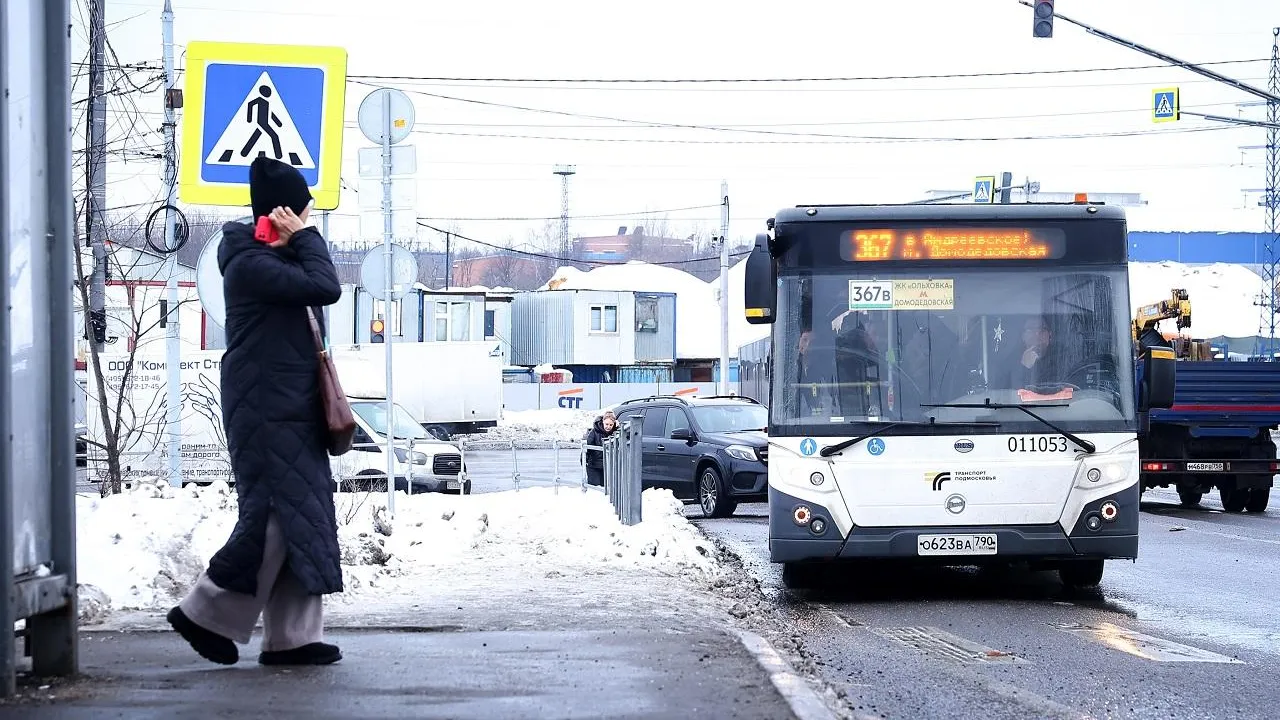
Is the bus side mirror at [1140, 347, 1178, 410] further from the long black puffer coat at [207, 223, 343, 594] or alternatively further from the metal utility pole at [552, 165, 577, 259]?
the metal utility pole at [552, 165, 577, 259]

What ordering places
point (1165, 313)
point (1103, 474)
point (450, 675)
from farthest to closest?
point (1165, 313) → point (1103, 474) → point (450, 675)

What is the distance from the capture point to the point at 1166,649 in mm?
8414

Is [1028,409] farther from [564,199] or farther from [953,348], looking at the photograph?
[564,199]

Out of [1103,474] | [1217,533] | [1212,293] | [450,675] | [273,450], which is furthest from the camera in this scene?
[1212,293]

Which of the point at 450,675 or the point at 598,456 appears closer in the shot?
the point at 450,675

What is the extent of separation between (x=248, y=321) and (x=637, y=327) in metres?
69.7

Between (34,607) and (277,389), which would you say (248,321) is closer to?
(277,389)

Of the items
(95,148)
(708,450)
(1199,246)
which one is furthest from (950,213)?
(1199,246)

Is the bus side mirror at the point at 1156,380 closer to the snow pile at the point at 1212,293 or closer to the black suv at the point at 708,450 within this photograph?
the black suv at the point at 708,450

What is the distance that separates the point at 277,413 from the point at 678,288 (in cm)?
8369

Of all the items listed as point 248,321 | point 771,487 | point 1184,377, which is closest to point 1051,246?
point 771,487

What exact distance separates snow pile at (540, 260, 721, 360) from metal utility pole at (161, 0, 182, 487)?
5902cm

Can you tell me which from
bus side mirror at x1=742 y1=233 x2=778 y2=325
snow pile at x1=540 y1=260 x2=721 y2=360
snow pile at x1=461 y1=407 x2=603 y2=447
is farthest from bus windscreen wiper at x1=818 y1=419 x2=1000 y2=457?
snow pile at x1=540 y1=260 x2=721 y2=360

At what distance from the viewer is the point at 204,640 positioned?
5863 millimetres
